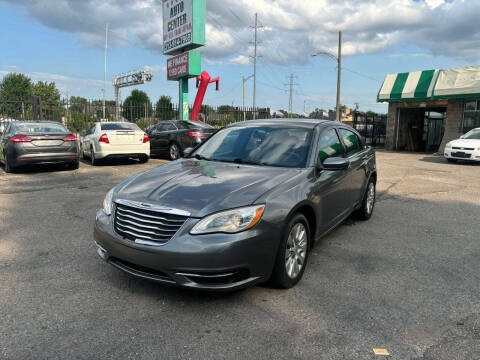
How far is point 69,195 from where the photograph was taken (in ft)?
24.6

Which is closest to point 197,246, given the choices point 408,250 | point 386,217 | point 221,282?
point 221,282

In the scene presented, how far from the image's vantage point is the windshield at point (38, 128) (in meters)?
9.81

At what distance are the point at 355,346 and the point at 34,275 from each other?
9.98ft

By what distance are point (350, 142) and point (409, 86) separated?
61.8 feet

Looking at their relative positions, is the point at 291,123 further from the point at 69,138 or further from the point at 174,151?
the point at 174,151

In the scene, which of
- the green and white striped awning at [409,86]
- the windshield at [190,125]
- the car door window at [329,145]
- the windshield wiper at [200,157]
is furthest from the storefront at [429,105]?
the windshield wiper at [200,157]

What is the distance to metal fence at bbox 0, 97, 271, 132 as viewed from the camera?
730 inches

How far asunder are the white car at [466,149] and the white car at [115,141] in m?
11.8

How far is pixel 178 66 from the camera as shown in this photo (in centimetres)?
1778

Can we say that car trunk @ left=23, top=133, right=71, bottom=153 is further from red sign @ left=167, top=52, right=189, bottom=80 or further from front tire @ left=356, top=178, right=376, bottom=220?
red sign @ left=167, top=52, right=189, bottom=80

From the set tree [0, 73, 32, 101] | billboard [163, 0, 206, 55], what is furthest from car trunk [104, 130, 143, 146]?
tree [0, 73, 32, 101]

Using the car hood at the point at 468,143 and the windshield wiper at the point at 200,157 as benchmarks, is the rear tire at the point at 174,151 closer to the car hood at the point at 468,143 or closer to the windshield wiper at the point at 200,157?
the windshield wiper at the point at 200,157

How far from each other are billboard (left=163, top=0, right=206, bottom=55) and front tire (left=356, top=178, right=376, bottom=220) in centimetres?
1287

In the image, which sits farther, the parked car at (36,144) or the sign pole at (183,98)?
the sign pole at (183,98)
